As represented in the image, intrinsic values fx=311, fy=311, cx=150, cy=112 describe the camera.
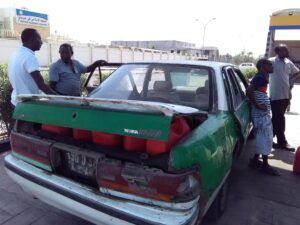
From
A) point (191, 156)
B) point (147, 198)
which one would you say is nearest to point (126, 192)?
point (147, 198)

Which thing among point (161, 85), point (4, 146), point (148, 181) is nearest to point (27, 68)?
point (161, 85)

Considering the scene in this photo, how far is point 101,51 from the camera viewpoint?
150 feet

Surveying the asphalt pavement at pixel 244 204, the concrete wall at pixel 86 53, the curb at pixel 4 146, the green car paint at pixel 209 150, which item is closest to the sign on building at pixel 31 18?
the concrete wall at pixel 86 53

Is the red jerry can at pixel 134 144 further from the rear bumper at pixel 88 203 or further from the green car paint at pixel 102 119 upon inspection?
the rear bumper at pixel 88 203

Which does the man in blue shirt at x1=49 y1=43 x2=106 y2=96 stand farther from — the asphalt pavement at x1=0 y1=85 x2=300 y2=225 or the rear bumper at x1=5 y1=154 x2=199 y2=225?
the rear bumper at x1=5 y1=154 x2=199 y2=225

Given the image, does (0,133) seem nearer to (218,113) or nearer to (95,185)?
(95,185)

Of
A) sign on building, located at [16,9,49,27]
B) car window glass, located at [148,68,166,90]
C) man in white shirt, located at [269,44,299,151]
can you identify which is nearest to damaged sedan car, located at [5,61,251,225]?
car window glass, located at [148,68,166,90]

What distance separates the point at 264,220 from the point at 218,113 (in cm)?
123

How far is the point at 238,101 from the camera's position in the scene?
13.1ft

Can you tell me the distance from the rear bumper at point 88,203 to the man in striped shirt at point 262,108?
2590mm

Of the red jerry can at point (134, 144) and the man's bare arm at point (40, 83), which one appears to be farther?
the man's bare arm at point (40, 83)

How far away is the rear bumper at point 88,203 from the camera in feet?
6.55

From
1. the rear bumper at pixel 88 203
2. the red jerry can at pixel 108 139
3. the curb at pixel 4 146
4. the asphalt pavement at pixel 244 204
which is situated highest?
the red jerry can at pixel 108 139

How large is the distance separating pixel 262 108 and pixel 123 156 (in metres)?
2.69
